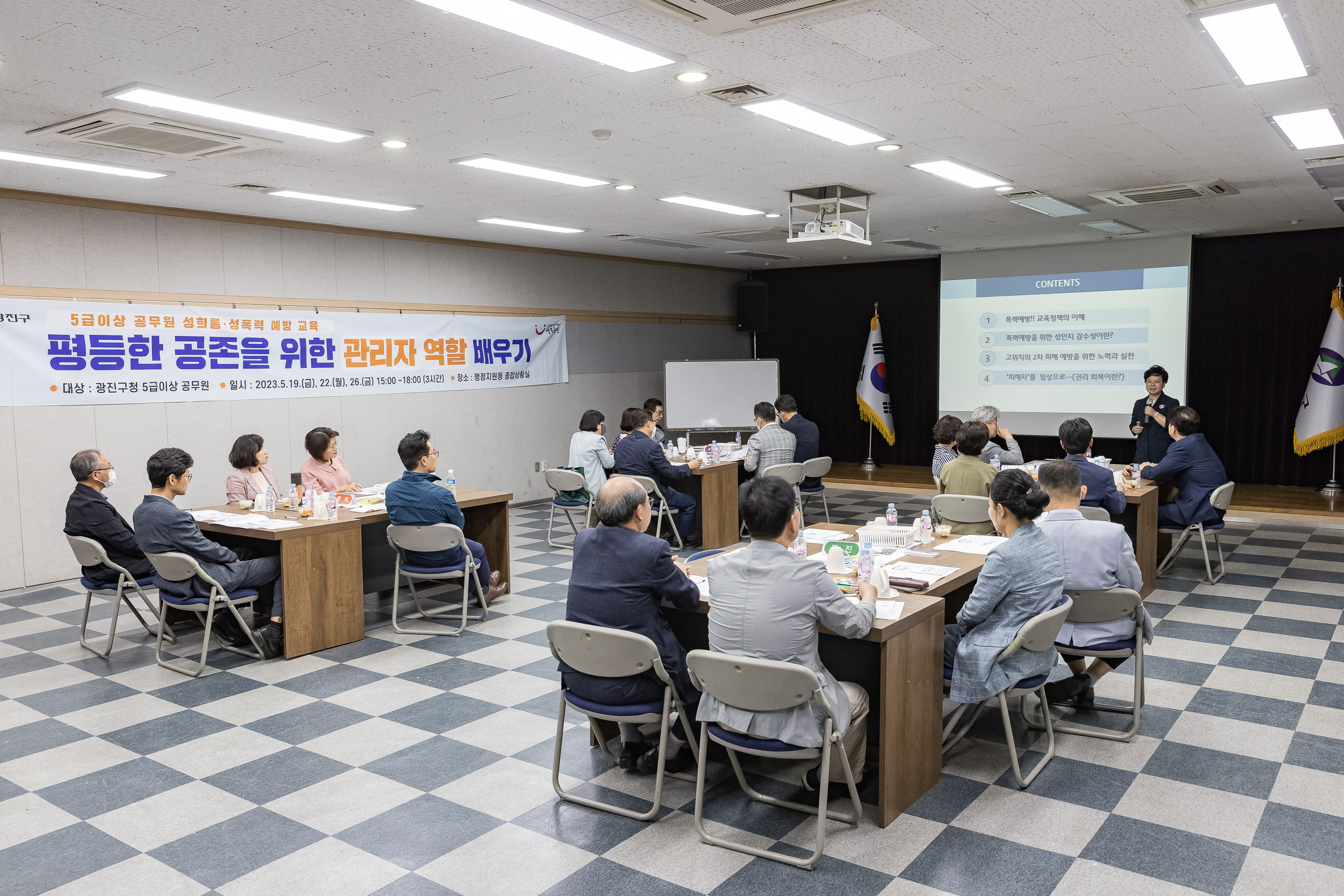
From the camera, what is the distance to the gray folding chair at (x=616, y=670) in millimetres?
2893

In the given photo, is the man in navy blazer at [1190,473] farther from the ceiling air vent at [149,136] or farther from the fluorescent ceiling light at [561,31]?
the ceiling air vent at [149,136]

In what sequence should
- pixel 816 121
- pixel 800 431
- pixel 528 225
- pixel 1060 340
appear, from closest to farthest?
1. pixel 816 121
2. pixel 800 431
3. pixel 528 225
4. pixel 1060 340

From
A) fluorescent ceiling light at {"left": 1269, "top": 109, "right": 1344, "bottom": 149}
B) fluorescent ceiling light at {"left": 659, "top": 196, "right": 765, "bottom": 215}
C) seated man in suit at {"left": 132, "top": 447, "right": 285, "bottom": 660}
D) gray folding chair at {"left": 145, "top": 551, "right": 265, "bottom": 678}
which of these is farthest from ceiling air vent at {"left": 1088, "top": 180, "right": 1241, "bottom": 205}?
gray folding chair at {"left": 145, "top": 551, "right": 265, "bottom": 678}

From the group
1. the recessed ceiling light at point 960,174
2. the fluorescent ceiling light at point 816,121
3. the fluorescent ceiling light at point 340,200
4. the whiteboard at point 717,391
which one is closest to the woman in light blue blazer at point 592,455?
the fluorescent ceiling light at point 340,200

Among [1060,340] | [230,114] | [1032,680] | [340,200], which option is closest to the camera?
[1032,680]

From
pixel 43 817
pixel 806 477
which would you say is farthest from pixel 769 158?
pixel 43 817

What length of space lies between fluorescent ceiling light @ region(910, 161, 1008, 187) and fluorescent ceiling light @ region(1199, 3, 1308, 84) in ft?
6.35

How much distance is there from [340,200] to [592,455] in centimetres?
271

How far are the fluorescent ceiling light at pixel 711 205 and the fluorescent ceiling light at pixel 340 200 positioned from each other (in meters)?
1.98

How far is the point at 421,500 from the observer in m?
5.15

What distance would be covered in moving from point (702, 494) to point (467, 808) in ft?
15.2

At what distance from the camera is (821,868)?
279cm

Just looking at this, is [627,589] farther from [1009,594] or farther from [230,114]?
[230,114]

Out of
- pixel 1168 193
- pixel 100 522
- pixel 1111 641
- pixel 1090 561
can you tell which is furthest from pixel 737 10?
pixel 1168 193
